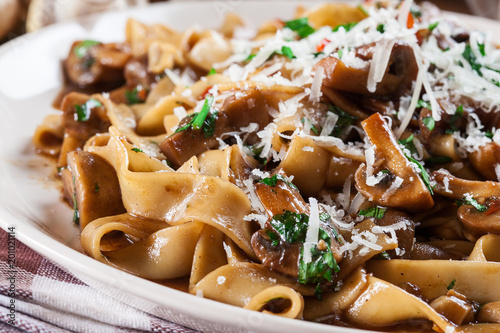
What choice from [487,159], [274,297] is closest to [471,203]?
[487,159]

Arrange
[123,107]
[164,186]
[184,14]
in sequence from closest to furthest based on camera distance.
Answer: [164,186], [123,107], [184,14]

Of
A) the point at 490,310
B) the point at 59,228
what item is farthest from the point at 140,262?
the point at 490,310

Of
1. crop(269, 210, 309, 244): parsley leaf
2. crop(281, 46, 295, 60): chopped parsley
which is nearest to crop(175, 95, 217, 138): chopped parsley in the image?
crop(281, 46, 295, 60): chopped parsley

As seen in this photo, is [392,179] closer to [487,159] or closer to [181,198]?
[487,159]

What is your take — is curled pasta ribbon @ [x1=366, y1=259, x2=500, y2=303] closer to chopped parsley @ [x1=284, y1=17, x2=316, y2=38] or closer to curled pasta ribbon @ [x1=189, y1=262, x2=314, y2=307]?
curled pasta ribbon @ [x1=189, y1=262, x2=314, y2=307]

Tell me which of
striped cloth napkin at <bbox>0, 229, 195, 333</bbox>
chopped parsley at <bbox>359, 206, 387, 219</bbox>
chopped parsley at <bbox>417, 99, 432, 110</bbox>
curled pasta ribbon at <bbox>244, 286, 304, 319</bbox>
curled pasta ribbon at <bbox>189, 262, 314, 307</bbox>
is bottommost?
striped cloth napkin at <bbox>0, 229, 195, 333</bbox>

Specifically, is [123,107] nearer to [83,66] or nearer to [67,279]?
[83,66]
